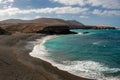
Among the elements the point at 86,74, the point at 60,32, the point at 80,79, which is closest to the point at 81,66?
the point at 86,74

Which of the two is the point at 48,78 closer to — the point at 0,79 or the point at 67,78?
the point at 67,78

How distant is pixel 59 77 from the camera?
19594 millimetres

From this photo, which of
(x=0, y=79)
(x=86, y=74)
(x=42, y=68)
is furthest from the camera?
(x=42, y=68)

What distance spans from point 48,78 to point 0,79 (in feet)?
13.7

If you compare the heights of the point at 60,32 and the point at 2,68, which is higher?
the point at 2,68

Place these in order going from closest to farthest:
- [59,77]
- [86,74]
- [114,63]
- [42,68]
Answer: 1. [59,77]
2. [86,74]
3. [42,68]
4. [114,63]

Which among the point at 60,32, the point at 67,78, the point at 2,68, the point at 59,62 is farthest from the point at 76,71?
the point at 60,32

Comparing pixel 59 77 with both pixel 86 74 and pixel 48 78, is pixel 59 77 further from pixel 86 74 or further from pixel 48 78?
pixel 86 74

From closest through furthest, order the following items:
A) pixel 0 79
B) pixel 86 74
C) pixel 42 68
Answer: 1. pixel 0 79
2. pixel 86 74
3. pixel 42 68

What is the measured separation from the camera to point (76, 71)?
2206 cm

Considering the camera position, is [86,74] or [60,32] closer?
[86,74]

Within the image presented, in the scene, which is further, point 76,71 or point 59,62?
point 59,62

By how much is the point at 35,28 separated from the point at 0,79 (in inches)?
3659

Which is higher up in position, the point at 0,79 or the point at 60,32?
the point at 0,79
